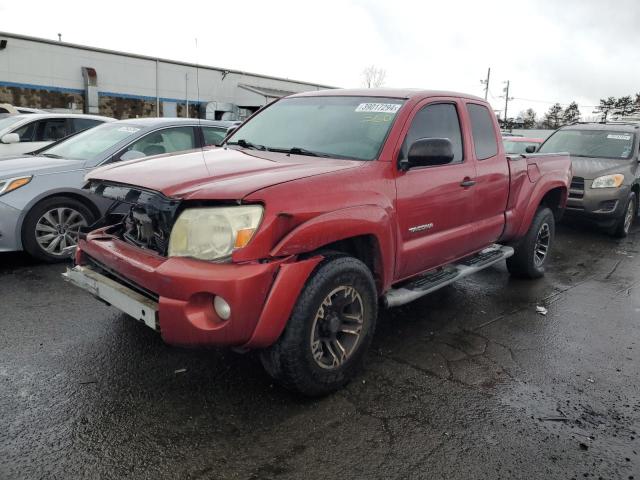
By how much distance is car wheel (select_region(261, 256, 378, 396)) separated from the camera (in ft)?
8.93

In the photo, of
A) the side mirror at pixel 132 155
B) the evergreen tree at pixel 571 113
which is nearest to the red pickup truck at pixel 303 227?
the side mirror at pixel 132 155

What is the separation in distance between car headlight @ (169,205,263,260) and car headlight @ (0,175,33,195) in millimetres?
3237

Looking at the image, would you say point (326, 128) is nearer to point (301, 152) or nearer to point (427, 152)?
point (301, 152)

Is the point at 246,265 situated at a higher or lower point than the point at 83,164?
lower

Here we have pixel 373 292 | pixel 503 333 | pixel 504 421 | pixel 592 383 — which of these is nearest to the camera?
pixel 504 421

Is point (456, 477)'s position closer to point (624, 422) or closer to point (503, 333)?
point (624, 422)

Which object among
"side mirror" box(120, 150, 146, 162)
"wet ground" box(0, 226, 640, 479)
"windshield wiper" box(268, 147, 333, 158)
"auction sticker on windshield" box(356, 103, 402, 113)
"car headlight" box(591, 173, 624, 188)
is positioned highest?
"auction sticker on windshield" box(356, 103, 402, 113)

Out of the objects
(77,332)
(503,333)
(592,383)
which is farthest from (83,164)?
(592,383)

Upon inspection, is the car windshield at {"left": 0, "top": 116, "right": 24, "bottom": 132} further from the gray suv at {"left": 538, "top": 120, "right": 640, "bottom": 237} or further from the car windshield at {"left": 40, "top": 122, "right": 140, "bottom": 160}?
the gray suv at {"left": 538, "top": 120, "right": 640, "bottom": 237}

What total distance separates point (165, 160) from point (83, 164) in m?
2.57

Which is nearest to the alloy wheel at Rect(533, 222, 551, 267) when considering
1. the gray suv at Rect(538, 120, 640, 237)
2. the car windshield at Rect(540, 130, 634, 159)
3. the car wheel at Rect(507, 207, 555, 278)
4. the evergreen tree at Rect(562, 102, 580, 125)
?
the car wheel at Rect(507, 207, 555, 278)

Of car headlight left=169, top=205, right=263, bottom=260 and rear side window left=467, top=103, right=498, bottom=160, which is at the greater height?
rear side window left=467, top=103, right=498, bottom=160

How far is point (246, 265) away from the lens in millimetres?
2547

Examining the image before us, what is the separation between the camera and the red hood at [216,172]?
2648 mm
